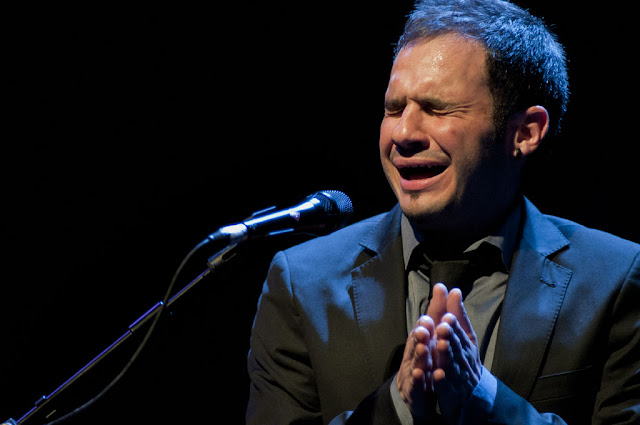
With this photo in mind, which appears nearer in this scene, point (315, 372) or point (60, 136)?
point (315, 372)

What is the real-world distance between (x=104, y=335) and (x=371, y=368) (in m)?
1.59

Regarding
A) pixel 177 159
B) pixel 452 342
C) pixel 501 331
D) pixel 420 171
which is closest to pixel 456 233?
pixel 420 171

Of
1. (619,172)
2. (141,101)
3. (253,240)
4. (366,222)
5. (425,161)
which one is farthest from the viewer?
(141,101)

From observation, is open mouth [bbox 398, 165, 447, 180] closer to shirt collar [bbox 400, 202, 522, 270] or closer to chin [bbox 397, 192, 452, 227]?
chin [bbox 397, 192, 452, 227]

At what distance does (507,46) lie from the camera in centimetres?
198

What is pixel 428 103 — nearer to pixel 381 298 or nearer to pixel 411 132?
pixel 411 132

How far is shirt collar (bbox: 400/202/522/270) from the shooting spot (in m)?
2.02

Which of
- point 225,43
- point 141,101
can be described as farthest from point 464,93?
point 141,101

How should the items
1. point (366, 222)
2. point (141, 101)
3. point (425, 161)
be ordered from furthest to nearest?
point (141, 101)
point (366, 222)
point (425, 161)

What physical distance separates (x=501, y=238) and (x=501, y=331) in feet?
1.07

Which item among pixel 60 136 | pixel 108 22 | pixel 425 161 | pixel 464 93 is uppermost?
pixel 108 22

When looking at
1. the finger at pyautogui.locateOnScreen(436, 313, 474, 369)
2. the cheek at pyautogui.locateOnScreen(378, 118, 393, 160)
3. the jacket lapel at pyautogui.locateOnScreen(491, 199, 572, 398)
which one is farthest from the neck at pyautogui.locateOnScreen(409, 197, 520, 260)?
the finger at pyautogui.locateOnScreen(436, 313, 474, 369)

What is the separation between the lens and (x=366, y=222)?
2330mm

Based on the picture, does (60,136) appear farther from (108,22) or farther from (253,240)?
(253,240)
